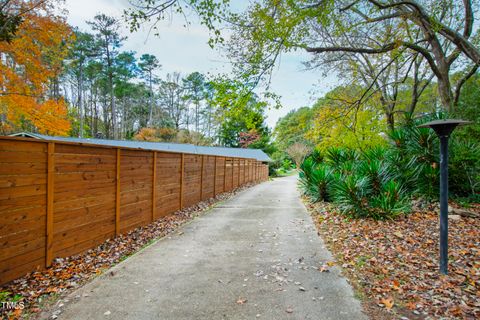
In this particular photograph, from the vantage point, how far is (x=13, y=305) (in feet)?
8.67

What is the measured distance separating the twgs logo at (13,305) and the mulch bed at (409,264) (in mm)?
3565

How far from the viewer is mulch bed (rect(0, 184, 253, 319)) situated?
9.05 feet

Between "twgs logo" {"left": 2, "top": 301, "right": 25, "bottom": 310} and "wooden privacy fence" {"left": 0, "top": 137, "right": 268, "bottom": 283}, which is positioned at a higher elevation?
"wooden privacy fence" {"left": 0, "top": 137, "right": 268, "bottom": 283}

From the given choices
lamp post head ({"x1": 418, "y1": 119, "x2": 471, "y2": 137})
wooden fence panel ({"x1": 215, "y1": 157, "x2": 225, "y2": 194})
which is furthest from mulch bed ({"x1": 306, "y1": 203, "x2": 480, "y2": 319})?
wooden fence panel ({"x1": 215, "y1": 157, "x2": 225, "y2": 194})

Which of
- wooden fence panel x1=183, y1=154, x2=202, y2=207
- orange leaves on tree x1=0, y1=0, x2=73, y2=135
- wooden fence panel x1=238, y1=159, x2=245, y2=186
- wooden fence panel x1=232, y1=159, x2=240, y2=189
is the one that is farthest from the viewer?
wooden fence panel x1=238, y1=159, x2=245, y2=186

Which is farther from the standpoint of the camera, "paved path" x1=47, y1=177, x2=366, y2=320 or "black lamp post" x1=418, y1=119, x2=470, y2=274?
"black lamp post" x1=418, y1=119, x2=470, y2=274

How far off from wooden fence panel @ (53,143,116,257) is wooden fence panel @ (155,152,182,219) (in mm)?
1708

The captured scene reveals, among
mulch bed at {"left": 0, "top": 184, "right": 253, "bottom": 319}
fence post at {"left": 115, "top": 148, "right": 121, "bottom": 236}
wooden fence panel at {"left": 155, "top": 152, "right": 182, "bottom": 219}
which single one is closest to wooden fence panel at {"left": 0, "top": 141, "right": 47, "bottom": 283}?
mulch bed at {"left": 0, "top": 184, "right": 253, "bottom": 319}

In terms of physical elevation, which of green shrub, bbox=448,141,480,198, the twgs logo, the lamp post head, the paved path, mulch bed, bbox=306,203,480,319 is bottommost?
the paved path

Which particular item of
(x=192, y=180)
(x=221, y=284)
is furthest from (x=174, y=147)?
(x=221, y=284)

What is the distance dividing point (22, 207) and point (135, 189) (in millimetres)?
2430

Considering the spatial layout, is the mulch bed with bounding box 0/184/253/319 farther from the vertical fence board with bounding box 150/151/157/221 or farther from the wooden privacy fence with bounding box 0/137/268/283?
the vertical fence board with bounding box 150/151/157/221

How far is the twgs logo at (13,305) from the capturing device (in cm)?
260

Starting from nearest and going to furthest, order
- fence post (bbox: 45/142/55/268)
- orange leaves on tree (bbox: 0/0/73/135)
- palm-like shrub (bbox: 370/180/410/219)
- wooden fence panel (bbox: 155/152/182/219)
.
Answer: fence post (bbox: 45/142/55/268) < palm-like shrub (bbox: 370/180/410/219) < wooden fence panel (bbox: 155/152/182/219) < orange leaves on tree (bbox: 0/0/73/135)
